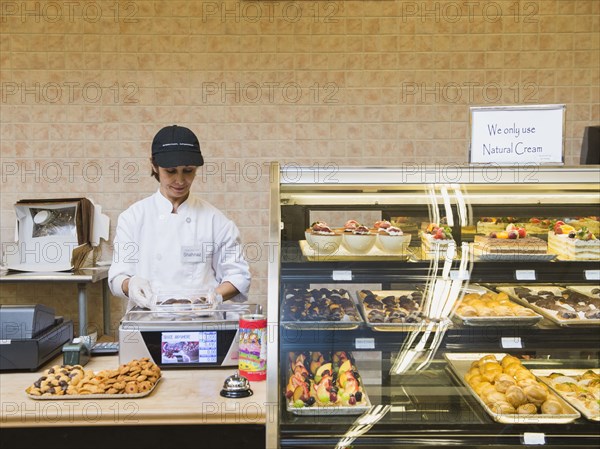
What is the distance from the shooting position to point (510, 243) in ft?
8.63

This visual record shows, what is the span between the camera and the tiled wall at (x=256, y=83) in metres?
5.30

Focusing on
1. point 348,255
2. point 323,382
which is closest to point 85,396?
point 323,382

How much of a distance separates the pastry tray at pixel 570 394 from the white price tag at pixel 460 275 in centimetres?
51

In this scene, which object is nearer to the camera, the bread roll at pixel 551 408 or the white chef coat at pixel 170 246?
the bread roll at pixel 551 408

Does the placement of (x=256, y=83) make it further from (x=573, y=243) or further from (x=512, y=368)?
(x=512, y=368)

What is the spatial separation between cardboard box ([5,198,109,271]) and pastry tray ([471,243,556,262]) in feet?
10.5

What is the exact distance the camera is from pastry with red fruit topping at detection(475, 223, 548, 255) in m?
2.62

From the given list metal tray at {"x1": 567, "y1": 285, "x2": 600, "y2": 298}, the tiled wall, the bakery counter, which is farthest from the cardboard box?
metal tray at {"x1": 567, "y1": 285, "x2": 600, "y2": 298}

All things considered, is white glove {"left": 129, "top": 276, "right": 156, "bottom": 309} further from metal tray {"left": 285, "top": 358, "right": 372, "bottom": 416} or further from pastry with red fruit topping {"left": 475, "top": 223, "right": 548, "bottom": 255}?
pastry with red fruit topping {"left": 475, "top": 223, "right": 548, "bottom": 255}

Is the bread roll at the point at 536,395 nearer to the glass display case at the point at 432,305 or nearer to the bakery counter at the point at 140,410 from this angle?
the glass display case at the point at 432,305

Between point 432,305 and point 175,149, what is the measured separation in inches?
61.9

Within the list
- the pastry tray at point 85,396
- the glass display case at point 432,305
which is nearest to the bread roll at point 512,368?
the glass display case at point 432,305

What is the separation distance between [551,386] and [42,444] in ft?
6.11

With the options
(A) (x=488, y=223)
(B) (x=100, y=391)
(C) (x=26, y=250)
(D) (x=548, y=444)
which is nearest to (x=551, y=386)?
(D) (x=548, y=444)
